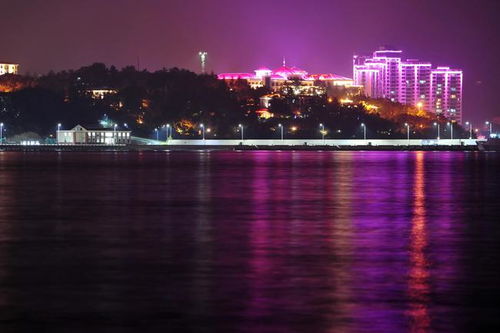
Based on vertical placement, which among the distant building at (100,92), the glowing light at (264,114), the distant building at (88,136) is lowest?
the distant building at (88,136)

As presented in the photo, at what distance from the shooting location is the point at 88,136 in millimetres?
113812

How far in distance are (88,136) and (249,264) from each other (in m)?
103

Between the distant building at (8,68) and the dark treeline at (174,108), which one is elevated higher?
the distant building at (8,68)

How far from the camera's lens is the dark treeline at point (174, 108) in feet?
383

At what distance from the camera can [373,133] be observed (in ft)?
425

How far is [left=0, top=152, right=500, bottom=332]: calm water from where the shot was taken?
9.15 meters

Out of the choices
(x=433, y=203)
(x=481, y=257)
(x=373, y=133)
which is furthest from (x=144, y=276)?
(x=373, y=133)

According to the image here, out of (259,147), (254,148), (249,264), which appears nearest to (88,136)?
(254,148)

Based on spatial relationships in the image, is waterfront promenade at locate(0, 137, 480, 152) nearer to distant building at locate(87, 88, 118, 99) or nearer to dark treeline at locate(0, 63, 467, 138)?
dark treeline at locate(0, 63, 467, 138)

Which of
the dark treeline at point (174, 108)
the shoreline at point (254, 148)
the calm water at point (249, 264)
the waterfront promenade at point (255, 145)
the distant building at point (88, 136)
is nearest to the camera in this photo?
the calm water at point (249, 264)

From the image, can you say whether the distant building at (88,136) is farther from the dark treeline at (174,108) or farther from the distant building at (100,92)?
the distant building at (100,92)

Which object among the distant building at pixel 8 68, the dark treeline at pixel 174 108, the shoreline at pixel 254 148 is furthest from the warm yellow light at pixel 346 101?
the distant building at pixel 8 68

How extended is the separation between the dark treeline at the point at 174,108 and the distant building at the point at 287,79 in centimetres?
1714

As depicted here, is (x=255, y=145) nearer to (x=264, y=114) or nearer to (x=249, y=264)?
(x=264, y=114)
